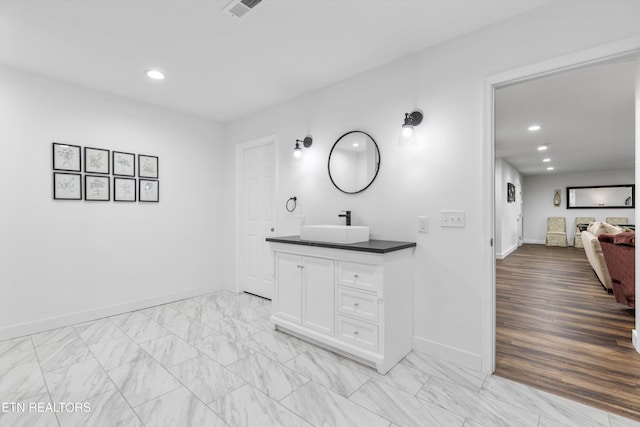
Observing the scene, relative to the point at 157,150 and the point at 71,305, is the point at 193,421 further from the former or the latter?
the point at 157,150

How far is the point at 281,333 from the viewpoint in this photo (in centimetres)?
277

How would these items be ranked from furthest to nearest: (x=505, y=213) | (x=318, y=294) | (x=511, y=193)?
(x=511, y=193) → (x=505, y=213) → (x=318, y=294)

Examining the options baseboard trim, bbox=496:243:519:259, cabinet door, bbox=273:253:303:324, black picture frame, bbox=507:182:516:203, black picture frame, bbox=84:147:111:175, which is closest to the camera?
cabinet door, bbox=273:253:303:324

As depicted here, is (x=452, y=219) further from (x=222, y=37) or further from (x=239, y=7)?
(x=222, y=37)

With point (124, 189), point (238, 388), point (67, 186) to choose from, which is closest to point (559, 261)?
point (238, 388)

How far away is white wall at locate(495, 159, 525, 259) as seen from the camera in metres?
6.79

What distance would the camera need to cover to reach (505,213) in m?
7.32

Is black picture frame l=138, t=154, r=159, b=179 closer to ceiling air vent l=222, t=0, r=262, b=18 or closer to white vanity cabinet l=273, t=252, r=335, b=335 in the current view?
white vanity cabinet l=273, t=252, r=335, b=335

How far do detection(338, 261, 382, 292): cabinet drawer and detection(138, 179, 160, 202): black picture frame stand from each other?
259cm

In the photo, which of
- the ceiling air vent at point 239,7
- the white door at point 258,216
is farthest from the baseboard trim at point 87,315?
the ceiling air vent at point 239,7

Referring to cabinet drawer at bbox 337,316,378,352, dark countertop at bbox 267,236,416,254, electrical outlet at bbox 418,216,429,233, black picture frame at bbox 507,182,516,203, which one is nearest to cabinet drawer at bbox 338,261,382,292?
dark countertop at bbox 267,236,416,254

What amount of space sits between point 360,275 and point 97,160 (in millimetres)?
3016

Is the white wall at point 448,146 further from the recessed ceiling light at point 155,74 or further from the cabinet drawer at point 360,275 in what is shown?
the recessed ceiling light at point 155,74

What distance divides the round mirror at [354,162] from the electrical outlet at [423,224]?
22.5 inches
